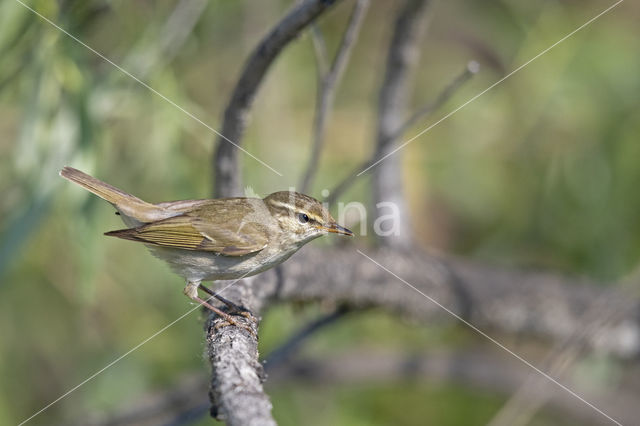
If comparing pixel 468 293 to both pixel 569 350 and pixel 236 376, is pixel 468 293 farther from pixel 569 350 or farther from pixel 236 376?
pixel 236 376

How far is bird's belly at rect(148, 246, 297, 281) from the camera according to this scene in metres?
3.21

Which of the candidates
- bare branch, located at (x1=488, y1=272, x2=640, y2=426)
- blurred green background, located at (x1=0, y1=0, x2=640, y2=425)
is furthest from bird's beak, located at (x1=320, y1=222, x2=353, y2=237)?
bare branch, located at (x1=488, y1=272, x2=640, y2=426)

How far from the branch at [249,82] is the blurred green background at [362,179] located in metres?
0.92

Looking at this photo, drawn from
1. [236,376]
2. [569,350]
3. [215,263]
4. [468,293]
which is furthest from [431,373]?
[236,376]

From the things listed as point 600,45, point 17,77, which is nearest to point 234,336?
point 17,77

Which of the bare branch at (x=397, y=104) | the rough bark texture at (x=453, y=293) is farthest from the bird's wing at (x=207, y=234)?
the bare branch at (x=397, y=104)

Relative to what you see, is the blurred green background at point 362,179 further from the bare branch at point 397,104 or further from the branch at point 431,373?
the bare branch at point 397,104

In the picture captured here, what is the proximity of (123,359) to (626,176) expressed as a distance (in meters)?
3.65

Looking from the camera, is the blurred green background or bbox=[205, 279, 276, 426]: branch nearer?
bbox=[205, 279, 276, 426]: branch

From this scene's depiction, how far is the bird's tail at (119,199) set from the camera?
3281mm

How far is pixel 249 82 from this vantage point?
2.73 meters

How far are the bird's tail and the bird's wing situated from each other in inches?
2.8

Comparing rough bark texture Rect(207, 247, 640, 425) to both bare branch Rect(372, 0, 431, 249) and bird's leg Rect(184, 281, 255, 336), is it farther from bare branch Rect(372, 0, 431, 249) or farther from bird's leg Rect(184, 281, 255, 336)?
bare branch Rect(372, 0, 431, 249)

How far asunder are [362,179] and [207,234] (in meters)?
2.10
